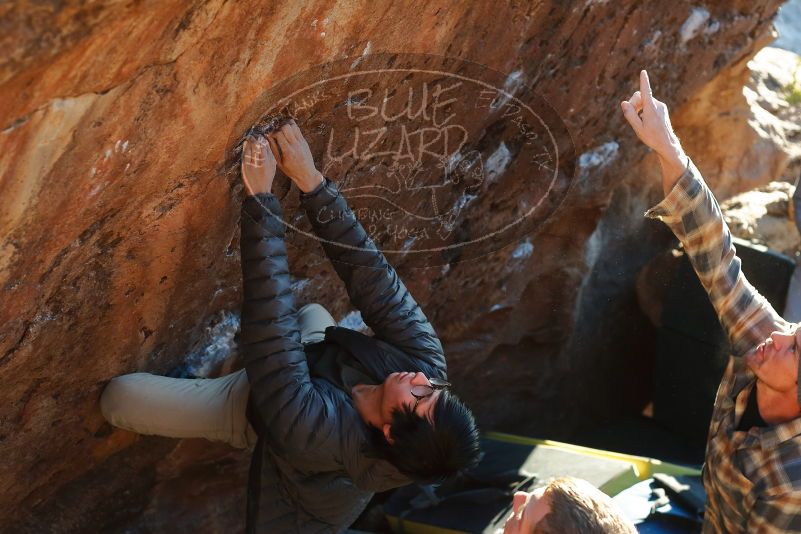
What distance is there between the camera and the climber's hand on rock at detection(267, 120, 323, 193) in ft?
8.18

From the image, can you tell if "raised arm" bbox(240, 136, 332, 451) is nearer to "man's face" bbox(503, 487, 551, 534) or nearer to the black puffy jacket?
the black puffy jacket

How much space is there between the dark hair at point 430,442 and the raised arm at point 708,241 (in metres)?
0.77

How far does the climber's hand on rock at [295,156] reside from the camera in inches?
98.2

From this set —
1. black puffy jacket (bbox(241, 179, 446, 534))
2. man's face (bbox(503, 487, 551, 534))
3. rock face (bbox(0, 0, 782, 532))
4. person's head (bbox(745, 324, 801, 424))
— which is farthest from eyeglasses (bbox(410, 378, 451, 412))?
person's head (bbox(745, 324, 801, 424))

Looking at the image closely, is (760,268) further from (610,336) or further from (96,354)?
(96,354)

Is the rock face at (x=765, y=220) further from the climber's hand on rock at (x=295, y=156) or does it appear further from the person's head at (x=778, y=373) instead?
the climber's hand on rock at (x=295, y=156)

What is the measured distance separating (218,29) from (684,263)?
3.01m

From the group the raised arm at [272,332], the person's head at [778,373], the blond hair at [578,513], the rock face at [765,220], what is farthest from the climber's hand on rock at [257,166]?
the rock face at [765,220]

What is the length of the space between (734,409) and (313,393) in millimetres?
1119

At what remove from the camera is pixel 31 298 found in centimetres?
239

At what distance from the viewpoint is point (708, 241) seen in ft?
8.89

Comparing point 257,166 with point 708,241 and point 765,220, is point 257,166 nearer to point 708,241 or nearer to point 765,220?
point 708,241

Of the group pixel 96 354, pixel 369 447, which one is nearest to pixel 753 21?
pixel 369 447

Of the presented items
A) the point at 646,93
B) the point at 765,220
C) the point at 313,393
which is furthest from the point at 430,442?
the point at 765,220
